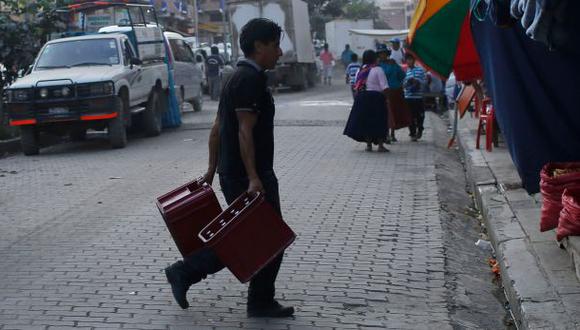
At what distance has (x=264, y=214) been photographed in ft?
18.3

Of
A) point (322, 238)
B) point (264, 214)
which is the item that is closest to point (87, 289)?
point (264, 214)

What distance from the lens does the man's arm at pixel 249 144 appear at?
18.3 feet

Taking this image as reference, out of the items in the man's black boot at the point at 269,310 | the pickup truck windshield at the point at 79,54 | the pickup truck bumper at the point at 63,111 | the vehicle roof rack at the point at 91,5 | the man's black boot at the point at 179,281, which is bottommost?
the man's black boot at the point at 269,310

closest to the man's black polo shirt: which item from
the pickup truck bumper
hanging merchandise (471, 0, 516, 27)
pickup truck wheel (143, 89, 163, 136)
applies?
hanging merchandise (471, 0, 516, 27)

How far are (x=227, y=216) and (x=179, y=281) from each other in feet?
2.01

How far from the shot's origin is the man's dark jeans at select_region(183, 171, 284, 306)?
5.80m

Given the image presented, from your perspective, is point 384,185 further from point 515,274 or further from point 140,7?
point 140,7

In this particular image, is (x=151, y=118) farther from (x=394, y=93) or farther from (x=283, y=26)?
(x=283, y=26)

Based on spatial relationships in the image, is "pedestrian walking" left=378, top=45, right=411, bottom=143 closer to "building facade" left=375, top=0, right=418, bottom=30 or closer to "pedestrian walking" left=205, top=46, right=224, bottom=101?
"pedestrian walking" left=205, top=46, right=224, bottom=101

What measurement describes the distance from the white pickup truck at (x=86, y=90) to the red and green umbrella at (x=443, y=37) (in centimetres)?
719

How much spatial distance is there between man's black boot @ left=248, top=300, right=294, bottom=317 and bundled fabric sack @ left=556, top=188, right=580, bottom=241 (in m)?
1.93

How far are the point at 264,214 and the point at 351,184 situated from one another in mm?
5873

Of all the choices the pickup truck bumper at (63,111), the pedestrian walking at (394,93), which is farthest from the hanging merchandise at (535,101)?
the pickup truck bumper at (63,111)

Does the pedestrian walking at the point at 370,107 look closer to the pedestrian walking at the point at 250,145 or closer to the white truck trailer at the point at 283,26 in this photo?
the pedestrian walking at the point at 250,145
